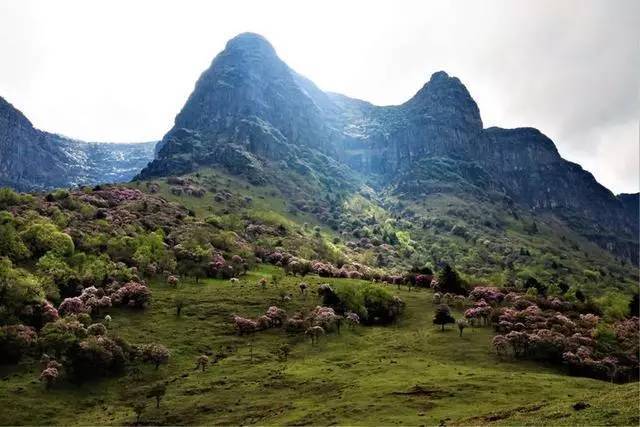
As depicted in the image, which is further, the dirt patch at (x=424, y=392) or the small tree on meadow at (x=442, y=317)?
the small tree on meadow at (x=442, y=317)

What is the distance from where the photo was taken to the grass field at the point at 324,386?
226ft

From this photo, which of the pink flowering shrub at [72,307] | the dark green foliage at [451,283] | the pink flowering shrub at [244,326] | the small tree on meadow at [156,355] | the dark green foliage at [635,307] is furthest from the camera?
the dark green foliage at [451,283]

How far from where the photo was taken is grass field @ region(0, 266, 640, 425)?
6881 centimetres

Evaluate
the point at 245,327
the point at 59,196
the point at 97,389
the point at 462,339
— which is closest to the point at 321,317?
the point at 245,327

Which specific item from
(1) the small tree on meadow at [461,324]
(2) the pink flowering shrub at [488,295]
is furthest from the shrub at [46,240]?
(2) the pink flowering shrub at [488,295]

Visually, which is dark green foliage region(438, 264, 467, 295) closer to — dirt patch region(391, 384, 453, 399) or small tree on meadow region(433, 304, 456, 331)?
small tree on meadow region(433, 304, 456, 331)

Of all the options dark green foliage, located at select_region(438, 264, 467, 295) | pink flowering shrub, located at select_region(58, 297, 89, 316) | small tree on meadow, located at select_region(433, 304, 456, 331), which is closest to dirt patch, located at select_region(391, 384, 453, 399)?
small tree on meadow, located at select_region(433, 304, 456, 331)

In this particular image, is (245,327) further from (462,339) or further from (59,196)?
(59,196)

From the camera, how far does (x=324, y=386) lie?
84.0 m

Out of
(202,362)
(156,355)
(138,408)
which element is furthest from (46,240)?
(138,408)

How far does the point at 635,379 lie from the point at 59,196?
181881 mm

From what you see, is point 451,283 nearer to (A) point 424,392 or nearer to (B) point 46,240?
(A) point 424,392

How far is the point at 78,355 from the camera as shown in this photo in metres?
93.6

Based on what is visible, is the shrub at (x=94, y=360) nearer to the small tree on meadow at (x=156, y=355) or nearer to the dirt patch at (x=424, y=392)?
the small tree on meadow at (x=156, y=355)
